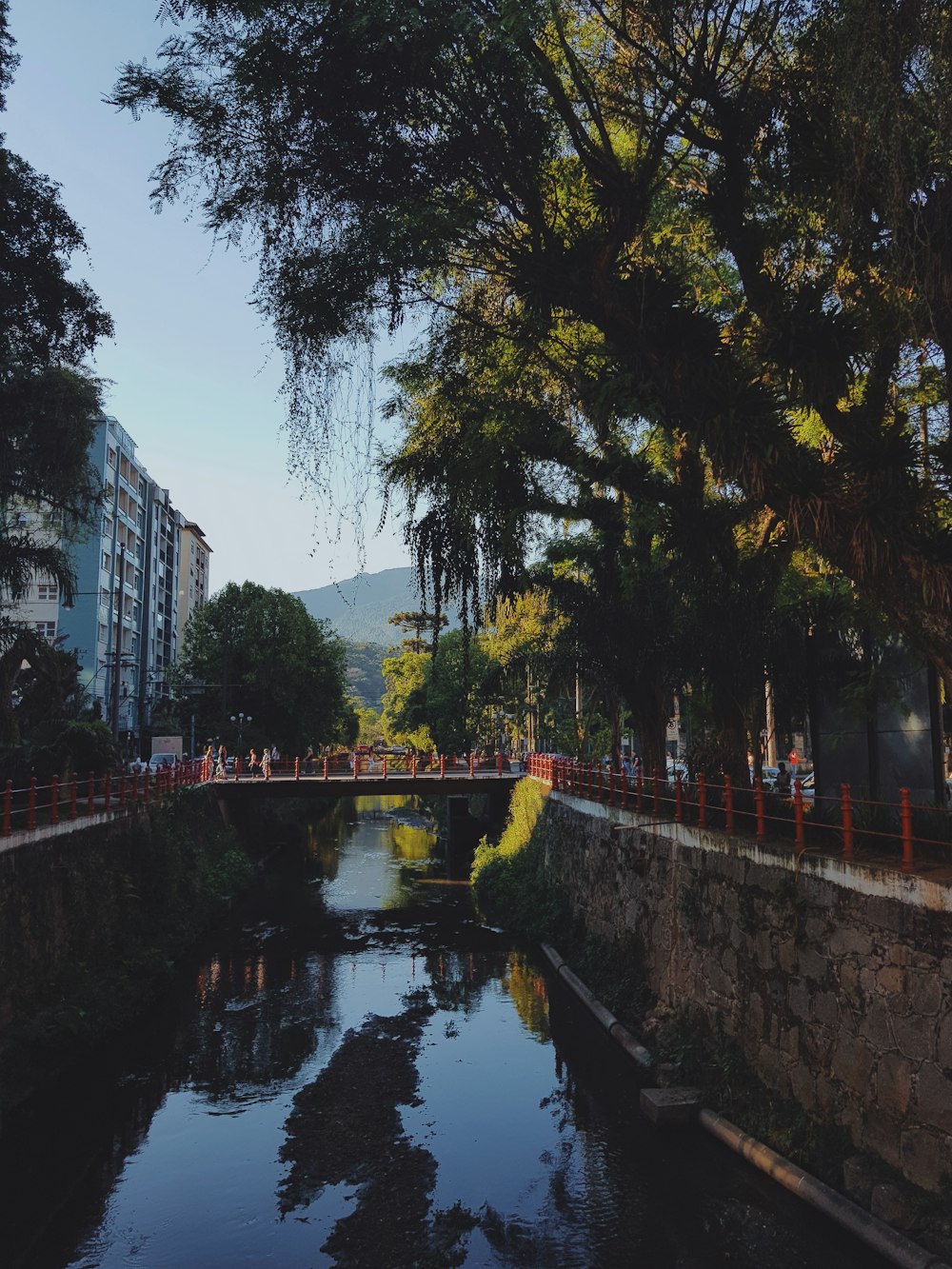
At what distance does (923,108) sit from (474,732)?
46153 millimetres

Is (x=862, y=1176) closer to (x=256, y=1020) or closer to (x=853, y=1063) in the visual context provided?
(x=853, y=1063)

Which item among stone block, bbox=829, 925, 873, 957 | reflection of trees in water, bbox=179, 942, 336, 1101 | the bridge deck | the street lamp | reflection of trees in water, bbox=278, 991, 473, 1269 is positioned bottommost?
reflection of trees in water, bbox=179, 942, 336, 1101

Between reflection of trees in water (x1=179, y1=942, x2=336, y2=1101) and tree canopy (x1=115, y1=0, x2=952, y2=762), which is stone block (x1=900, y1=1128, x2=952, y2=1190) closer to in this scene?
tree canopy (x1=115, y1=0, x2=952, y2=762)

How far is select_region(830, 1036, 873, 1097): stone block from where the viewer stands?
33.8ft

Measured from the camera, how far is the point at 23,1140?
41.7ft

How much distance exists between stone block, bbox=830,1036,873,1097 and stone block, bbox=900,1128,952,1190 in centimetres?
81

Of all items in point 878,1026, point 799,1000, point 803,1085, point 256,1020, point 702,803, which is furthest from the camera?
point 256,1020

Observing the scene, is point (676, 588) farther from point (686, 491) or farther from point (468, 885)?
point (468, 885)

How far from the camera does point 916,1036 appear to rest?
9.54 meters

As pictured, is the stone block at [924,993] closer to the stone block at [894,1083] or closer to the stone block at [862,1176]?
the stone block at [894,1083]

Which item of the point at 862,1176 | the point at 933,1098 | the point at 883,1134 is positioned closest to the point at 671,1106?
the point at 862,1176

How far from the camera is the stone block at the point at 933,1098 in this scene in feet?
29.3

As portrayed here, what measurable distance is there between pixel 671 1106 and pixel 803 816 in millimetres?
4389

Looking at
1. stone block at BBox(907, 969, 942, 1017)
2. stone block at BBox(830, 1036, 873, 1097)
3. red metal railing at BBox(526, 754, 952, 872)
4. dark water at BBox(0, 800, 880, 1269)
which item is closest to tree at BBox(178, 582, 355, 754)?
dark water at BBox(0, 800, 880, 1269)
